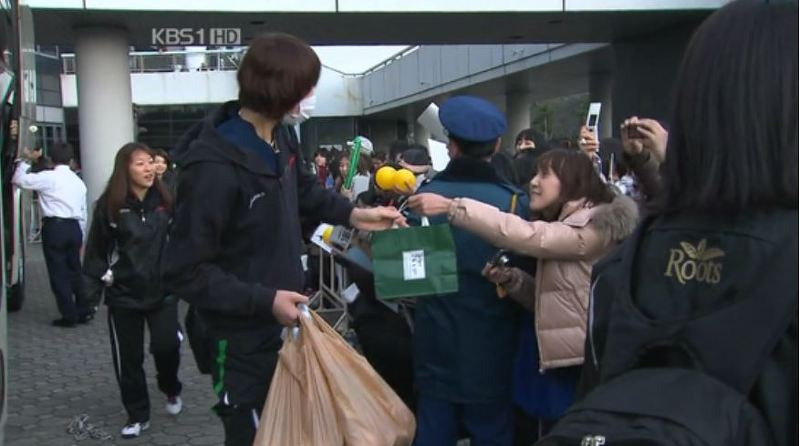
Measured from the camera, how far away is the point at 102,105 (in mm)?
11664

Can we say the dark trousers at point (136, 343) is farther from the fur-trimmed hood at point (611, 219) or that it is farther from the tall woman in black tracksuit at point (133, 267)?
the fur-trimmed hood at point (611, 219)

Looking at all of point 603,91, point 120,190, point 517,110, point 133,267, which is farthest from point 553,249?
point 517,110

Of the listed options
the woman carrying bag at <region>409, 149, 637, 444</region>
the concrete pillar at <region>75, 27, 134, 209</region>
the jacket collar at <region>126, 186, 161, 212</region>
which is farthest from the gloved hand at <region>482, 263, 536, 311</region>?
the concrete pillar at <region>75, 27, 134, 209</region>

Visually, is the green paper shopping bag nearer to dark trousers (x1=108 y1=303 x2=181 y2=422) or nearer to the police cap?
the police cap

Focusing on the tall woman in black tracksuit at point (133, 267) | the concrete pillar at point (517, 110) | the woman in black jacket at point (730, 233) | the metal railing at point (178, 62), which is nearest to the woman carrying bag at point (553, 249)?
the woman in black jacket at point (730, 233)

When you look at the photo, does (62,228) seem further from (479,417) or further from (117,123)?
(479,417)

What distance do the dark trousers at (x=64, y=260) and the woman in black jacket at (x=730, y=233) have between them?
26.8 feet

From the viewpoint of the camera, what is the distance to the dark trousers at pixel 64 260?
29.1 feet

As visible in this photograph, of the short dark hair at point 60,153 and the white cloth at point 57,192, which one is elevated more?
the short dark hair at point 60,153

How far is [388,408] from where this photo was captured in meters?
2.74

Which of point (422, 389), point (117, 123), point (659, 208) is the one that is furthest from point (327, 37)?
point (659, 208)

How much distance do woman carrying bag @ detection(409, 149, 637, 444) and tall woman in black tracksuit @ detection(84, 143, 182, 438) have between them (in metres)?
2.54

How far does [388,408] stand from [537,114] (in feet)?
160

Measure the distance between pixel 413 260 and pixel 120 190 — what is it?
108 inches
